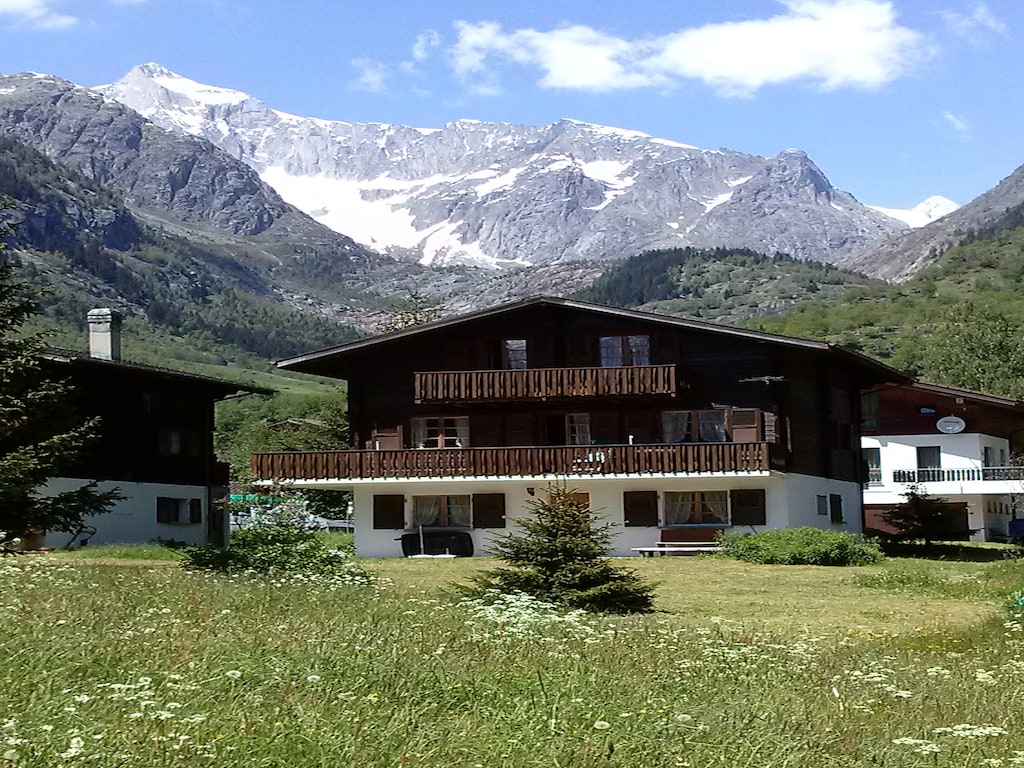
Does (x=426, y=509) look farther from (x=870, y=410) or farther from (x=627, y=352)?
(x=870, y=410)

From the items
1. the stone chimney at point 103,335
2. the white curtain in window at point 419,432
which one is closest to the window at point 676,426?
the white curtain in window at point 419,432

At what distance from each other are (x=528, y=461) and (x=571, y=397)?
245 cm

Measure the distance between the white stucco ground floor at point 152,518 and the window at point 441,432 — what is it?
23.3 ft

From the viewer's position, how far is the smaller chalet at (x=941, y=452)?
183 feet

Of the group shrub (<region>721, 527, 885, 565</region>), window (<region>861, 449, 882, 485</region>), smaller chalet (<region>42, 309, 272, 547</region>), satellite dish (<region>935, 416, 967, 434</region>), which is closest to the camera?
shrub (<region>721, 527, 885, 565</region>)

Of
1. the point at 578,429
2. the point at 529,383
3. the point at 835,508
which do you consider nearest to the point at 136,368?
the point at 529,383

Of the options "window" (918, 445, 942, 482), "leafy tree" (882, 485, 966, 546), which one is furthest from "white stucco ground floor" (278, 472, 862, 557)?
"window" (918, 445, 942, 482)

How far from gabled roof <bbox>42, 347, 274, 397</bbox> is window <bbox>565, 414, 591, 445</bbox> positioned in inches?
487

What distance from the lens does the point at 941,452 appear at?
57469 mm

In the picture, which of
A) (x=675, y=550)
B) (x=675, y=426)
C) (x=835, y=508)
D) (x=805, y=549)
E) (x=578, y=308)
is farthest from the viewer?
(x=835, y=508)

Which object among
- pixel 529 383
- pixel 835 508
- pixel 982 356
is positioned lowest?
pixel 835 508

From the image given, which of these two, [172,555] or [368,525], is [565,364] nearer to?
[368,525]

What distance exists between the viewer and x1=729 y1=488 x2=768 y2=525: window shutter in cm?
4447

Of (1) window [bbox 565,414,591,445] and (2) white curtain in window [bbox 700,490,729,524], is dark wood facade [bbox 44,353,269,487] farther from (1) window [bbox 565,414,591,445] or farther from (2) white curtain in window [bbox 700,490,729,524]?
(2) white curtain in window [bbox 700,490,729,524]
